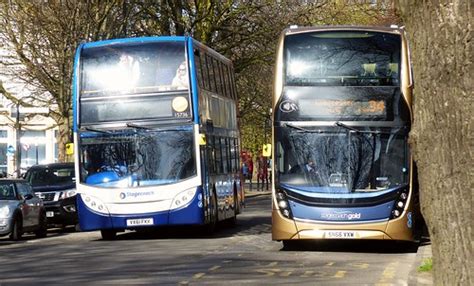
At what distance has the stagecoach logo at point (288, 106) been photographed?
55.9 feet

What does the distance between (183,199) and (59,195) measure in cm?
768

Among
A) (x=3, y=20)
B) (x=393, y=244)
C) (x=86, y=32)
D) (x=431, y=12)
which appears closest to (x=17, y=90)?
(x=3, y=20)

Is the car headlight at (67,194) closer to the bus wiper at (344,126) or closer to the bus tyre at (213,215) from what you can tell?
the bus tyre at (213,215)

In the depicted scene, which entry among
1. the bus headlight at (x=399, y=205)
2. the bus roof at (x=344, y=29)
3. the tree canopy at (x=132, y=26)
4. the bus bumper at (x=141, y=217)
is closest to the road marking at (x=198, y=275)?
the bus headlight at (x=399, y=205)

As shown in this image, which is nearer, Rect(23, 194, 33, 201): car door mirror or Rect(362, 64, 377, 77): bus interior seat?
Rect(362, 64, 377, 77): bus interior seat

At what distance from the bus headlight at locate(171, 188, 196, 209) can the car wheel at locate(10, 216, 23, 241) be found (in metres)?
4.13

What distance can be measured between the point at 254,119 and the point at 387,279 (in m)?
39.2

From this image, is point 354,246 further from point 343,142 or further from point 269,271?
point 269,271

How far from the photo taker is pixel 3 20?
1356 inches

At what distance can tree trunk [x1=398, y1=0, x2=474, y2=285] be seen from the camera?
11.8 feet

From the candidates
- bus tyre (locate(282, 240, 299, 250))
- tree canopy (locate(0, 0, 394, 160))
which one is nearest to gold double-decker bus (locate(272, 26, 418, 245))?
bus tyre (locate(282, 240, 299, 250))

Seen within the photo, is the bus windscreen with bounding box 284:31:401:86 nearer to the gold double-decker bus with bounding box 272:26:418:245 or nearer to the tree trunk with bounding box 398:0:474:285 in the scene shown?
the gold double-decker bus with bounding box 272:26:418:245

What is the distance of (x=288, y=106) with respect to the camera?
17.1 metres

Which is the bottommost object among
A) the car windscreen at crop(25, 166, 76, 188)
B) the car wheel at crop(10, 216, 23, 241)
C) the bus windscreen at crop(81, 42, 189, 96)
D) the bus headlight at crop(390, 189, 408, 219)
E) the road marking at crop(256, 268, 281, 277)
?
the road marking at crop(256, 268, 281, 277)
